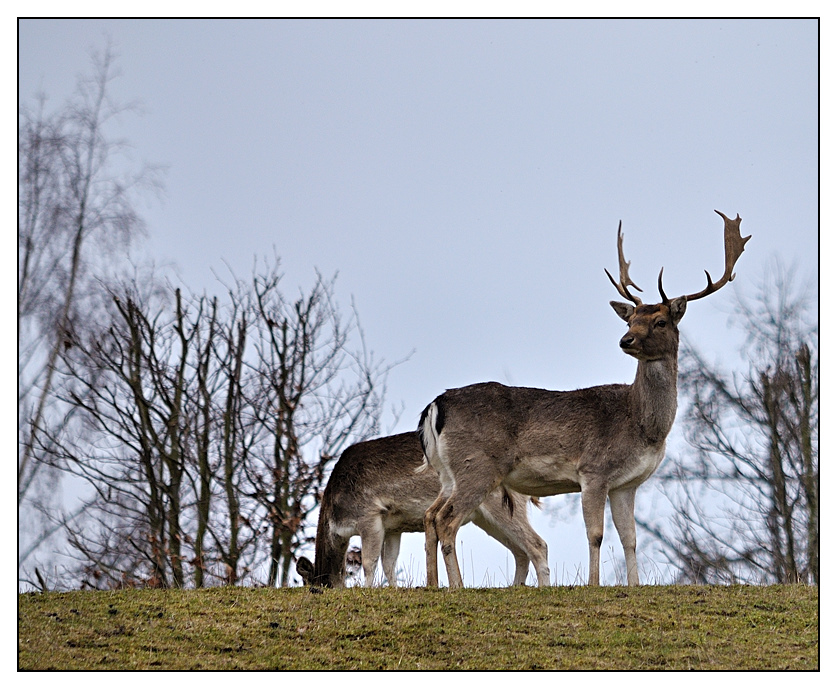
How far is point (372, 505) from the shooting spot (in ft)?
46.1

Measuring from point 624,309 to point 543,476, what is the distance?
1.90 m

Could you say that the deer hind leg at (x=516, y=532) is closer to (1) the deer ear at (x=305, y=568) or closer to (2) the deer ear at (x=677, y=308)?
(1) the deer ear at (x=305, y=568)

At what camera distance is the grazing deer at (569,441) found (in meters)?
11.8

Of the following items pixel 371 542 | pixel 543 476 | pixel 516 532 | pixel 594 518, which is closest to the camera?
pixel 594 518

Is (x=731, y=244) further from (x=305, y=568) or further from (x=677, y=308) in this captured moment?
(x=305, y=568)

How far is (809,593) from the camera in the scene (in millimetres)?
11141

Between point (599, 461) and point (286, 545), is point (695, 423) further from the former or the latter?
point (599, 461)

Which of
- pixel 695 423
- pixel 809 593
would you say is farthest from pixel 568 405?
pixel 695 423

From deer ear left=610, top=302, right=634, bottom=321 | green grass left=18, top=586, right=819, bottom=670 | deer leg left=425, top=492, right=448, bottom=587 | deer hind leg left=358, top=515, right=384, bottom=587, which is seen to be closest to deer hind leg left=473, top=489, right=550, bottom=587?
deer leg left=425, top=492, right=448, bottom=587

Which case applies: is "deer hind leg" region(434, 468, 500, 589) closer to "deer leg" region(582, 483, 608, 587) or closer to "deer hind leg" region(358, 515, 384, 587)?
"deer leg" region(582, 483, 608, 587)

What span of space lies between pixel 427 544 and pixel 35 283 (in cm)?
855

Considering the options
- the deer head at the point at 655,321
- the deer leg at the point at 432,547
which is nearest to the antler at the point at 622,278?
the deer head at the point at 655,321

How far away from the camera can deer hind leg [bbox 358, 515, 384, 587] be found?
1366 cm

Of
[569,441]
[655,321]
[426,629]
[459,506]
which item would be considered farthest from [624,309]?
[426,629]
